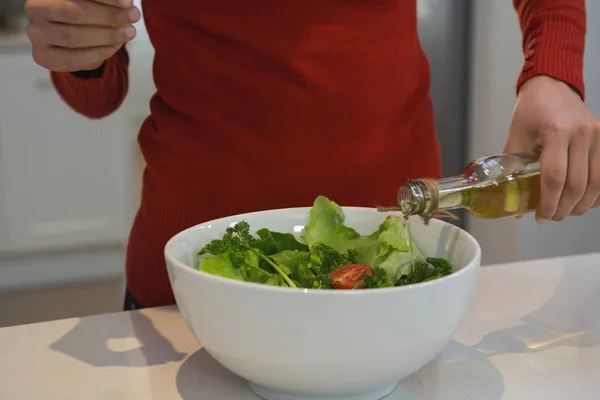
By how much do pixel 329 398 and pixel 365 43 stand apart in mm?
463

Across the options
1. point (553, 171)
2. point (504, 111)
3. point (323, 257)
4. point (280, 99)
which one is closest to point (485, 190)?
point (553, 171)

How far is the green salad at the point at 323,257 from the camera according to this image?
0.62 m

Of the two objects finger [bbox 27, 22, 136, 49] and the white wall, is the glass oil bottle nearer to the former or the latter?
finger [bbox 27, 22, 136, 49]

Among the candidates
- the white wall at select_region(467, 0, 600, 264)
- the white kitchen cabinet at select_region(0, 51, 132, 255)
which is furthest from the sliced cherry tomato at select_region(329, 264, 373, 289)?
the white kitchen cabinet at select_region(0, 51, 132, 255)

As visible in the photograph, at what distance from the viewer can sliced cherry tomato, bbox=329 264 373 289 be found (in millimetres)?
609

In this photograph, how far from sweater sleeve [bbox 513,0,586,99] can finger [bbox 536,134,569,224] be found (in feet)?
0.47

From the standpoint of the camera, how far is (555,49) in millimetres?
853

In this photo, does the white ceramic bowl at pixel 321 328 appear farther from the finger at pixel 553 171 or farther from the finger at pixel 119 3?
the finger at pixel 119 3

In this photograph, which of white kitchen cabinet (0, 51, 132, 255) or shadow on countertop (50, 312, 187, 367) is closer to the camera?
shadow on countertop (50, 312, 187, 367)

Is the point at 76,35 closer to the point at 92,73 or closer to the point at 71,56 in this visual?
the point at 71,56

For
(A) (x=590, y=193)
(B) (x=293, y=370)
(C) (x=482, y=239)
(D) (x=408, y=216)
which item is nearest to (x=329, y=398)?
(B) (x=293, y=370)

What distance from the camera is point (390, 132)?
3.04ft

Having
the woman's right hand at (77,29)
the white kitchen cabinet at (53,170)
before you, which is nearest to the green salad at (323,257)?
the woman's right hand at (77,29)

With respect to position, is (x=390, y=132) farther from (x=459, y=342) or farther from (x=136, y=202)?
(x=136, y=202)
